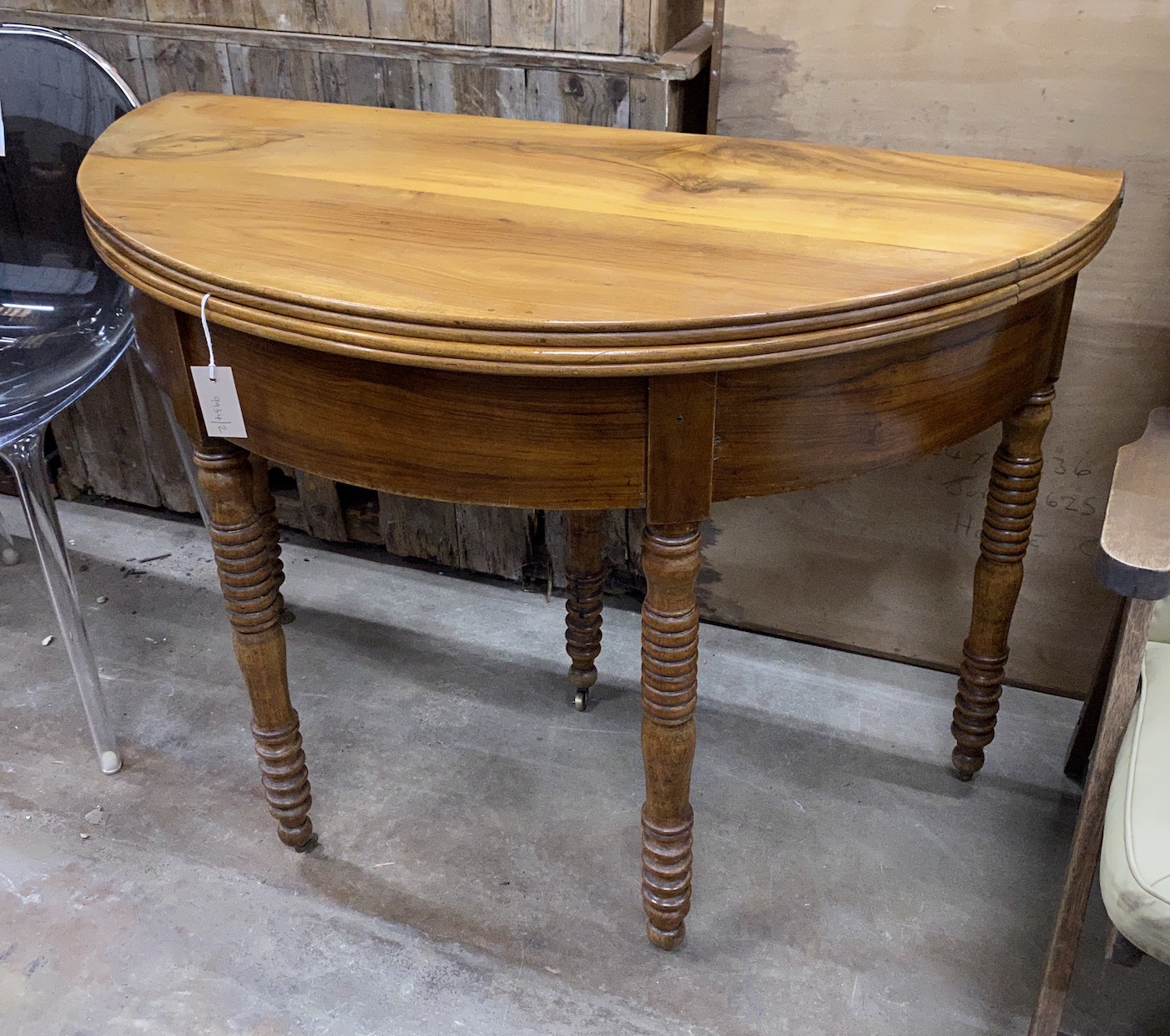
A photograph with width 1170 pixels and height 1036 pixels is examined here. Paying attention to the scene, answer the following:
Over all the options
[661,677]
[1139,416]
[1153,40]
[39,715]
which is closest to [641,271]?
[661,677]

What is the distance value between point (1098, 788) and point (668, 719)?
0.40m

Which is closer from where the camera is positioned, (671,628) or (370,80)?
(671,628)

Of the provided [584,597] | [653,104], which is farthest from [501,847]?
[653,104]

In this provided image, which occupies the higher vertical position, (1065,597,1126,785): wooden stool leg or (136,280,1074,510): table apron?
(136,280,1074,510): table apron

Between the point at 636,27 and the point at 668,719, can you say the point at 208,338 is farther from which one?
the point at 636,27

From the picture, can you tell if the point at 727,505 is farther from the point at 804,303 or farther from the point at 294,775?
the point at 804,303

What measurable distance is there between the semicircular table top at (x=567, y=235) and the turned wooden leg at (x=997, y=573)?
28 cm

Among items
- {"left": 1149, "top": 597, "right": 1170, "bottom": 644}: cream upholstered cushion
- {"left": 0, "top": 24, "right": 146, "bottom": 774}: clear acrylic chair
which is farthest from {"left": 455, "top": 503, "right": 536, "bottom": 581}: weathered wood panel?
{"left": 1149, "top": 597, "right": 1170, "bottom": 644}: cream upholstered cushion

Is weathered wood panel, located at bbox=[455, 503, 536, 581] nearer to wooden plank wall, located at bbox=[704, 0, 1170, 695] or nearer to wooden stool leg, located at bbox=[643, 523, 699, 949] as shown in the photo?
wooden plank wall, located at bbox=[704, 0, 1170, 695]

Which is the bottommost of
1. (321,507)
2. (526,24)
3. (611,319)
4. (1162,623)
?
(321,507)

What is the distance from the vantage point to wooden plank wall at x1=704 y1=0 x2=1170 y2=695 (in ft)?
4.21

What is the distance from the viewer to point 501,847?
144cm

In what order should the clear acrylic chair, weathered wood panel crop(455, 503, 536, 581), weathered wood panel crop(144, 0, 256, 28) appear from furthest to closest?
1. weathered wood panel crop(455, 503, 536, 581)
2. weathered wood panel crop(144, 0, 256, 28)
3. the clear acrylic chair

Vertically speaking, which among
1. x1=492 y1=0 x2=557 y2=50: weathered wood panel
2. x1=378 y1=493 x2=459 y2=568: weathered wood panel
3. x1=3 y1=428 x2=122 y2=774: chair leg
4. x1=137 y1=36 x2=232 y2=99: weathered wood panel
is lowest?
x1=378 y1=493 x2=459 y2=568: weathered wood panel
